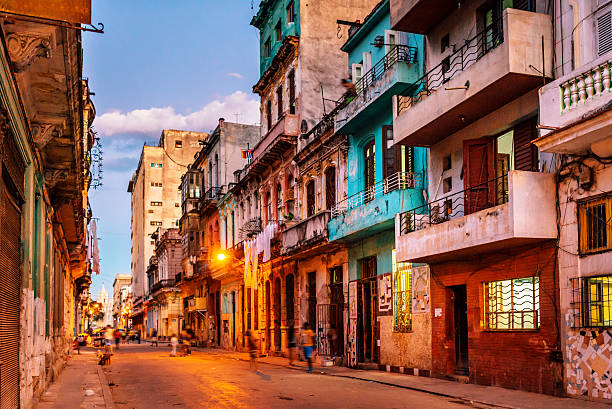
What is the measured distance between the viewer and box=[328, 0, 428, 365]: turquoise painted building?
1997 cm

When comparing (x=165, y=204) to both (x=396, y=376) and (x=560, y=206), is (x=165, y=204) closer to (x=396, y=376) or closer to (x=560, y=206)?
(x=396, y=376)

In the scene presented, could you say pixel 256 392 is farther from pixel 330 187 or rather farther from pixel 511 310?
pixel 330 187

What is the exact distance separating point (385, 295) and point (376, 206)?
3016 mm

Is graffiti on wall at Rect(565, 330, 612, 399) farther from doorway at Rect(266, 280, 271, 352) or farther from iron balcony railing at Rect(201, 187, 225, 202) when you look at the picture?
iron balcony railing at Rect(201, 187, 225, 202)

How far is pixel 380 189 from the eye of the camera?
21.8 metres

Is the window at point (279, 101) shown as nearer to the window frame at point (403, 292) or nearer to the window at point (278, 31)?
the window at point (278, 31)

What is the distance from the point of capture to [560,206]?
545 inches

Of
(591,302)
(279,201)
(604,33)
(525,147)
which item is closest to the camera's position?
(604,33)

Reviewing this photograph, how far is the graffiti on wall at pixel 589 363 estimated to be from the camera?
12.4 m

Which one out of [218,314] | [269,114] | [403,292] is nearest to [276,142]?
[269,114]

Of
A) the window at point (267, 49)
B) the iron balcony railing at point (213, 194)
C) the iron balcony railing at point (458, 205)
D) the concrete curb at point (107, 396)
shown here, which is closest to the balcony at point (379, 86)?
the iron balcony railing at point (458, 205)

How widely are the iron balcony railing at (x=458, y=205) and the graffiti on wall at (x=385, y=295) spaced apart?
2967mm

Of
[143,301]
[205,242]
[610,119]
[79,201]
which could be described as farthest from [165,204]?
[610,119]

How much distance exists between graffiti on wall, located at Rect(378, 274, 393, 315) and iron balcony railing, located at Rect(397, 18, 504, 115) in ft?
18.0
